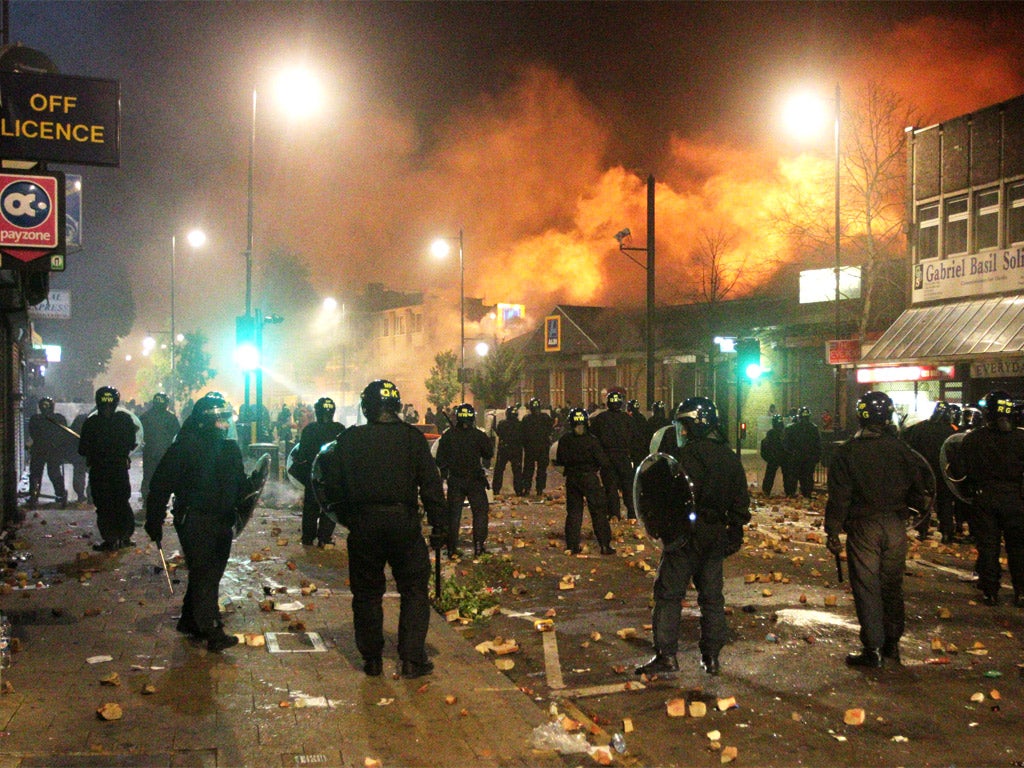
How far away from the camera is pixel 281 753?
5.09 meters

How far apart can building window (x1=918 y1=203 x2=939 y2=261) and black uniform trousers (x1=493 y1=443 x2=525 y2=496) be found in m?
13.1

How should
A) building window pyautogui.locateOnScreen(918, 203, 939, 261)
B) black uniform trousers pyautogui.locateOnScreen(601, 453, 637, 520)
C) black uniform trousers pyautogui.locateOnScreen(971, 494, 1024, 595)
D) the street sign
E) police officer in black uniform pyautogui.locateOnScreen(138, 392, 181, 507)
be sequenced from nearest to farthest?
the street sign < black uniform trousers pyautogui.locateOnScreen(971, 494, 1024, 595) < black uniform trousers pyautogui.locateOnScreen(601, 453, 637, 520) < police officer in black uniform pyautogui.locateOnScreen(138, 392, 181, 507) < building window pyautogui.locateOnScreen(918, 203, 939, 261)

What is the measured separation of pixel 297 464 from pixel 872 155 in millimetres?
24690

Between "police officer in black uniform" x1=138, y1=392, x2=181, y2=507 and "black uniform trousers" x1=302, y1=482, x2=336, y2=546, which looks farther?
"police officer in black uniform" x1=138, y1=392, x2=181, y2=507

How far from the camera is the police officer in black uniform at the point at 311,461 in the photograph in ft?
38.0

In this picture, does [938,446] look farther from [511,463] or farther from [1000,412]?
[511,463]

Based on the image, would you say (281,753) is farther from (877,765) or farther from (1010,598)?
(1010,598)

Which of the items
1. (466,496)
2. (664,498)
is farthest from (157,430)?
(664,498)

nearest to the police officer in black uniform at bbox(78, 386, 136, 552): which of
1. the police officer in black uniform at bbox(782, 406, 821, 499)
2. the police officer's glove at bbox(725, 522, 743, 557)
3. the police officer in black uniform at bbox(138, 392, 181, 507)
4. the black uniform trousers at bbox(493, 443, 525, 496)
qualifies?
the police officer in black uniform at bbox(138, 392, 181, 507)

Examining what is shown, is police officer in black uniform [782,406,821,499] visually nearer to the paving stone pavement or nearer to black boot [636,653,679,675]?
the paving stone pavement

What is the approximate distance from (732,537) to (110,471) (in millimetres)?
8145

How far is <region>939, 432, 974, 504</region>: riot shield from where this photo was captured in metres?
9.68

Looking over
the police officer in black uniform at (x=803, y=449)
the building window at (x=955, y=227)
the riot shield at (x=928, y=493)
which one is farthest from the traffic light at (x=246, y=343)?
the riot shield at (x=928, y=493)

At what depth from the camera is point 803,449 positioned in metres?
18.6
